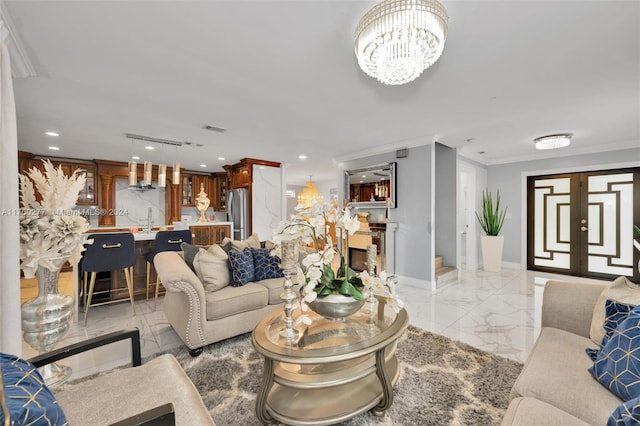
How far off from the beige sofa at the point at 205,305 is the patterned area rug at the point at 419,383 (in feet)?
0.50

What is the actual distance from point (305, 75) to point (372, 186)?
3.02 m

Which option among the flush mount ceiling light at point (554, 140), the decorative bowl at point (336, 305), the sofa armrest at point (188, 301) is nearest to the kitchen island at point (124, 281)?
the sofa armrest at point (188, 301)

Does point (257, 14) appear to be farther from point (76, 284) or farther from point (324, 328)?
point (76, 284)

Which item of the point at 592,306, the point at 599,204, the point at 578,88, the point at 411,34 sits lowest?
the point at 592,306

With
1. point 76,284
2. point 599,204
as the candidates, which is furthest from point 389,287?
point 599,204

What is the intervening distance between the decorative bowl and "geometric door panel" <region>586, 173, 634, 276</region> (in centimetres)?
566

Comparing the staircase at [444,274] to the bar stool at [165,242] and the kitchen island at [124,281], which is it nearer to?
the bar stool at [165,242]

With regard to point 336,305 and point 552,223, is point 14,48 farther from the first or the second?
point 552,223

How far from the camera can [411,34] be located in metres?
1.42

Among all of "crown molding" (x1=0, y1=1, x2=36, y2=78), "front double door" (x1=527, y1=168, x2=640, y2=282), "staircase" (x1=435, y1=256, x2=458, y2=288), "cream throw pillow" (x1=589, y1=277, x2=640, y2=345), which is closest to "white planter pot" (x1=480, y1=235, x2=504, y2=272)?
"front double door" (x1=527, y1=168, x2=640, y2=282)

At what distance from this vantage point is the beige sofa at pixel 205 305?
86.0 inches

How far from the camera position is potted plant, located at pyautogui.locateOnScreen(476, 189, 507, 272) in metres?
5.27

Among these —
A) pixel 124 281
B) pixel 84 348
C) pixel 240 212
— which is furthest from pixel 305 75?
pixel 240 212

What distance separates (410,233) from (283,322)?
3.20 m
